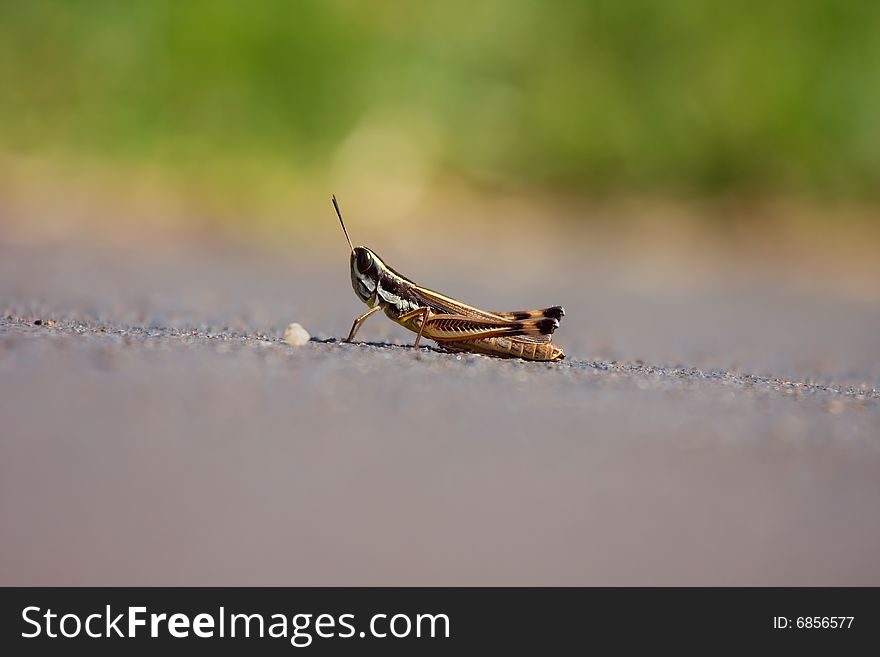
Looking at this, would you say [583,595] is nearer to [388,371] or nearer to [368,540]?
[368,540]

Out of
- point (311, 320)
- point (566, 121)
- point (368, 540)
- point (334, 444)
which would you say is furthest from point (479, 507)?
point (566, 121)

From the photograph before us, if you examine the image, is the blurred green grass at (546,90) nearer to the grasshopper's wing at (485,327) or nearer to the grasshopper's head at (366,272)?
the grasshopper's head at (366,272)

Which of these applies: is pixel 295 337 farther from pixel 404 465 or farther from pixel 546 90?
pixel 546 90

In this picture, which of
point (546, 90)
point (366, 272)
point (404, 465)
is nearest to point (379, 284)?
point (366, 272)

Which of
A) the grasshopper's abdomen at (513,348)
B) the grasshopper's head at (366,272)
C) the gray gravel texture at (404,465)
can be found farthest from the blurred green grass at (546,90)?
the grasshopper's abdomen at (513,348)

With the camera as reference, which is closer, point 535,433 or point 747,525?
point 747,525

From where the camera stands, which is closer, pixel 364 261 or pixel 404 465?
pixel 404 465

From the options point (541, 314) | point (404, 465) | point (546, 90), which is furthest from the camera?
point (546, 90)
